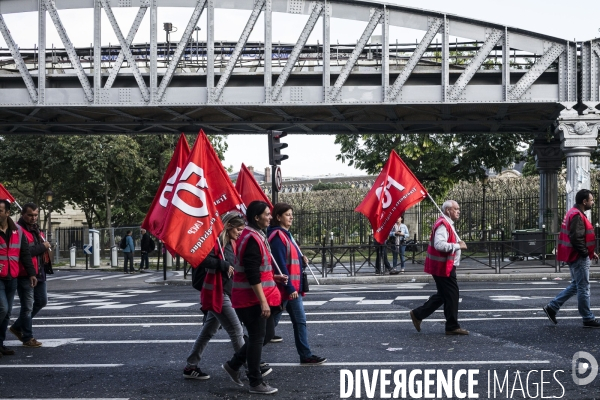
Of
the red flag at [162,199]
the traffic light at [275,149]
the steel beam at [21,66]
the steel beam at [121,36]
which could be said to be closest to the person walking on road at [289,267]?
the red flag at [162,199]

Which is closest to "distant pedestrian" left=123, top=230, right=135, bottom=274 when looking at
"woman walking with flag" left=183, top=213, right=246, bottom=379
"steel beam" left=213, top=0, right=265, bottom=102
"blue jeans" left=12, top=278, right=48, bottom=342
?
"steel beam" left=213, top=0, right=265, bottom=102

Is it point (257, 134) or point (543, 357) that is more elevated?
point (257, 134)

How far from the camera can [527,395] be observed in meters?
7.42

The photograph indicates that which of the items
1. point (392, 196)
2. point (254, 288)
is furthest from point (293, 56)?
point (254, 288)

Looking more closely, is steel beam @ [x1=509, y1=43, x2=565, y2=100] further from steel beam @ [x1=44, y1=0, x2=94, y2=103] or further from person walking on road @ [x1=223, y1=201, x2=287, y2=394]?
person walking on road @ [x1=223, y1=201, x2=287, y2=394]

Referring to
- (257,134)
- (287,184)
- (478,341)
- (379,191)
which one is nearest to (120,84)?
(257,134)

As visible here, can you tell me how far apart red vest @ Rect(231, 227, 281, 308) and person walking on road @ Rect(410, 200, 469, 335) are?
3.64m

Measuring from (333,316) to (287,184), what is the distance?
388 ft

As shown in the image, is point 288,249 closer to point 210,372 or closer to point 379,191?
point 210,372

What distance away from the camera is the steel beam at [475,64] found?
25406 mm

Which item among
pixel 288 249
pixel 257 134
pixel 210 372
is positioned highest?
pixel 257 134

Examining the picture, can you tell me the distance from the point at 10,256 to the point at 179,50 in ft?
52.6

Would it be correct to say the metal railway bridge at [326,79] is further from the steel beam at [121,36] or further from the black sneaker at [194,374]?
the black sneaker at [194,374]

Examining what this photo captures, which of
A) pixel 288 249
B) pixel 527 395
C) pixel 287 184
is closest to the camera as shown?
pixel 527 395
